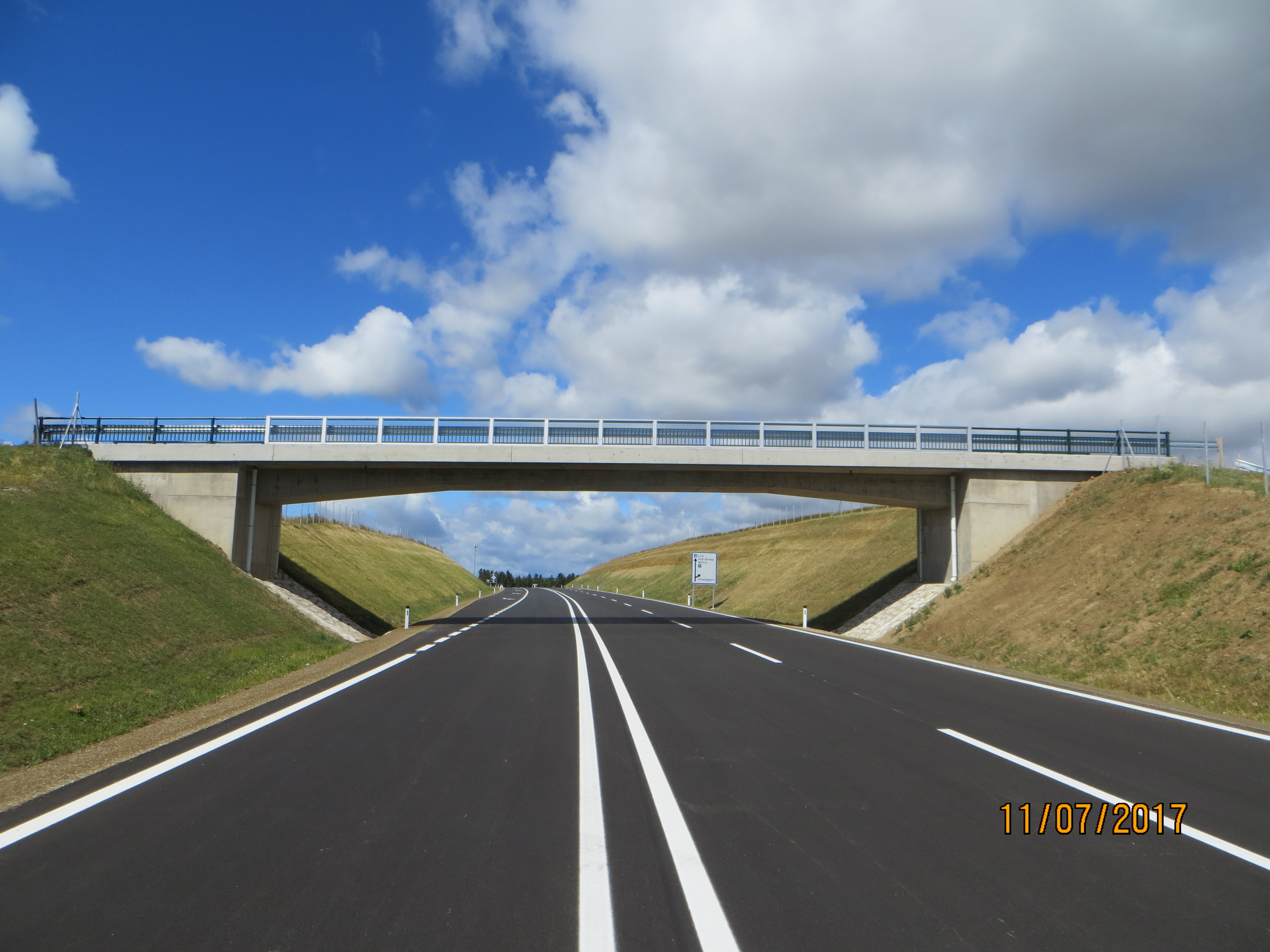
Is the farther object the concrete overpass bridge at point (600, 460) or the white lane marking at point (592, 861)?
the concrete overpass bridge at point (600, 460)

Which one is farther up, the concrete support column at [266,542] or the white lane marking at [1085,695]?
the concrete support column at [266,542]

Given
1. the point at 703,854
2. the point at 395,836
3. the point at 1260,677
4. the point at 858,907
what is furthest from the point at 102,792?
the point at 1260,677

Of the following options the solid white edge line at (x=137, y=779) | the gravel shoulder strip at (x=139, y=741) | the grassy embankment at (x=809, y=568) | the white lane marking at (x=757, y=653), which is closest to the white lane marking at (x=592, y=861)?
the solid white edge line at (x=137, y=779)

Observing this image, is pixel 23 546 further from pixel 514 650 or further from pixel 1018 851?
pixel 1018 851

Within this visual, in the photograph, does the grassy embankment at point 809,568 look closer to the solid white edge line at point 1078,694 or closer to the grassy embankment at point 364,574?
the solid white edge line at point 1078,694

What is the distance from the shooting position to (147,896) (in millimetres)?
4012

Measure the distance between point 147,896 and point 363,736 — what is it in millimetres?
3964

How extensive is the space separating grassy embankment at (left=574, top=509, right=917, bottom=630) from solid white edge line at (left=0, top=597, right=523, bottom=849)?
2315 cm

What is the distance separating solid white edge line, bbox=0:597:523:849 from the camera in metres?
5.09

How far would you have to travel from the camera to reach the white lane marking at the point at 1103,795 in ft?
15.2

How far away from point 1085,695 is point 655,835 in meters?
9.02
